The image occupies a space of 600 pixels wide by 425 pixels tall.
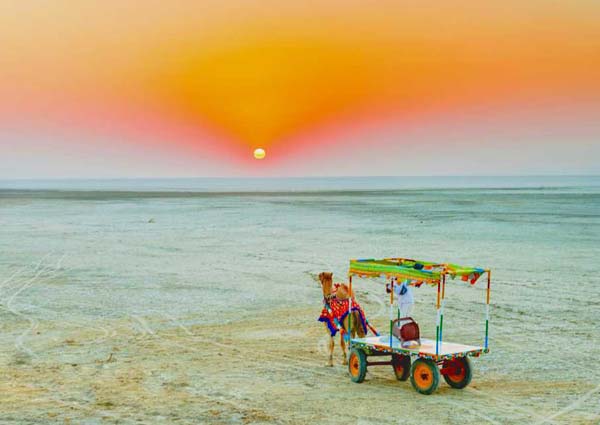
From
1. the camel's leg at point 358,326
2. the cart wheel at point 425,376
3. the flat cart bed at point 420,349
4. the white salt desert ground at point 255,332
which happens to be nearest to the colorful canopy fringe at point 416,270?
the camel's leg at point 358,326

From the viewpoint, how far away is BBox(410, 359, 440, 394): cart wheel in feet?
41.5

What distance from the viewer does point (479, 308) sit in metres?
21.1

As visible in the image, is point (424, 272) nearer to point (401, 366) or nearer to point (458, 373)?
point (458, 373)

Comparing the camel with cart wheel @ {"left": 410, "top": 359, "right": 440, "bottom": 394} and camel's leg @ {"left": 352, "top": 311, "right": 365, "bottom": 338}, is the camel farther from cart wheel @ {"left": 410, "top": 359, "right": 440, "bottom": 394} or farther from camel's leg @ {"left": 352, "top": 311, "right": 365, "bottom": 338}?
cart wheel @ {"left": 410, "top": 359, "right": 440, "bottom": 394}

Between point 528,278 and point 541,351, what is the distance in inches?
434

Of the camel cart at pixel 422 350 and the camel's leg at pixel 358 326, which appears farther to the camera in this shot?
the camel's leg at pixel 358 326

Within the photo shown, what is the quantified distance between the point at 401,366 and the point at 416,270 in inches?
77.2

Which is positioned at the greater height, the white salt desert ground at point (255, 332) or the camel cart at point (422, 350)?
the camel cart at point (422, 350)

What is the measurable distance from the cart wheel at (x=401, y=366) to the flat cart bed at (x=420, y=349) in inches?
13.8

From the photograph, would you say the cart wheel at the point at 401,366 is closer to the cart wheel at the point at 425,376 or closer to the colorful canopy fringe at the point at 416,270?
the cart wheel at the point at 425,376

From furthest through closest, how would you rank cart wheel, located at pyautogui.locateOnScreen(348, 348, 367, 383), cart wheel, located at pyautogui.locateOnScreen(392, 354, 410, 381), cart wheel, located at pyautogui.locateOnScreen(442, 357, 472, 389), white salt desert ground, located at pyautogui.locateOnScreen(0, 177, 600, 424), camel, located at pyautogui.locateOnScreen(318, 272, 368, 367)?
1. camel, located at pyautogui.locateOnScreen(318, 272, 368, 367)
2. cart wheel, located at pyautogui.locateOnScreen(392, 354, 410, 381)
3. cart wheel, located at pyautogui.locateOnScreen(348, 348, 367, 383)
4. cart wheel, located at pyautogui.locateOnScreen(442, 357, 472, 389)
5. white salt desert ground, located at pyautogui.locateOnScreen(0, 177, 600, 424)

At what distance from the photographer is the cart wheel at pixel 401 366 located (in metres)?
13.7

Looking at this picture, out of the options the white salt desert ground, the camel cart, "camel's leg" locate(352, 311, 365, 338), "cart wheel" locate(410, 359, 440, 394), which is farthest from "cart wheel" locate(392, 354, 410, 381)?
"camel's leg" locate(352, 311, 365, 338)

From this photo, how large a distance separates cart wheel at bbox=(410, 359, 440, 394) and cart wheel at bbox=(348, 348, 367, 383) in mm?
929
